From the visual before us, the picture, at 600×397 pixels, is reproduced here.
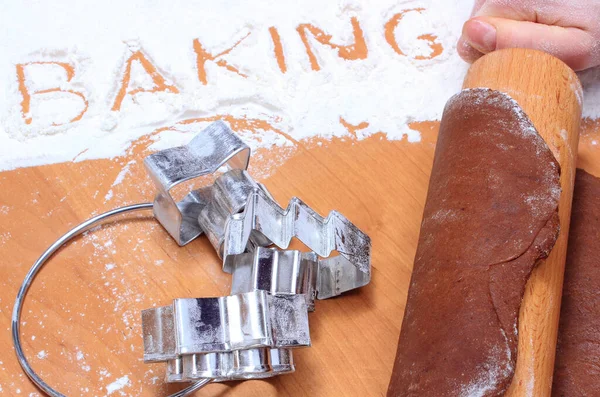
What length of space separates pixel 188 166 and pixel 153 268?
0.16m

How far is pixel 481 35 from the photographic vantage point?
113 centimetres

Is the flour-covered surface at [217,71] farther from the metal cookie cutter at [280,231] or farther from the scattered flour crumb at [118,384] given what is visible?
the scattered flour crumb at [118,384]

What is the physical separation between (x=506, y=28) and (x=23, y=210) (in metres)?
0.78

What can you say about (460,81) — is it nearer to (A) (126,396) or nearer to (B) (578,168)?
(B) (578,168)

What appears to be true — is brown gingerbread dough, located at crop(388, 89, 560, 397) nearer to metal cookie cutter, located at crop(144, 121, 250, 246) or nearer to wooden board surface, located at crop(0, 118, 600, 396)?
wooden board surface, located at crop(0, 118, 600, 396)

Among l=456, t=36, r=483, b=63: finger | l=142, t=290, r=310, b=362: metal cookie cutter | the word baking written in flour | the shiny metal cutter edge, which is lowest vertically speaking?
l=142, t=290, r=310, b=362: metal cookie cutter

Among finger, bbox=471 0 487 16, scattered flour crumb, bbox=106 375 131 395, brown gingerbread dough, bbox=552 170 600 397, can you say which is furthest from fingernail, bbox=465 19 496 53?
scattered flour crumb, bbox=106 375 131 395

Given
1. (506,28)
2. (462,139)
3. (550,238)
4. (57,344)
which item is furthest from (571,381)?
(57,344)

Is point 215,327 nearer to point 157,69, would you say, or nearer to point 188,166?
point 188,166

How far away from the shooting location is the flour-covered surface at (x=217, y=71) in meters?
1.20

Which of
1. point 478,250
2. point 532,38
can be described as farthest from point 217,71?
point 478,250

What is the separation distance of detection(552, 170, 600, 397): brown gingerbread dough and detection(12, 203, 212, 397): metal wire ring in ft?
1.46

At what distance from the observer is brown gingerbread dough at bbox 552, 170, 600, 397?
2.91 feet

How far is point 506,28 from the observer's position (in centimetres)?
112
